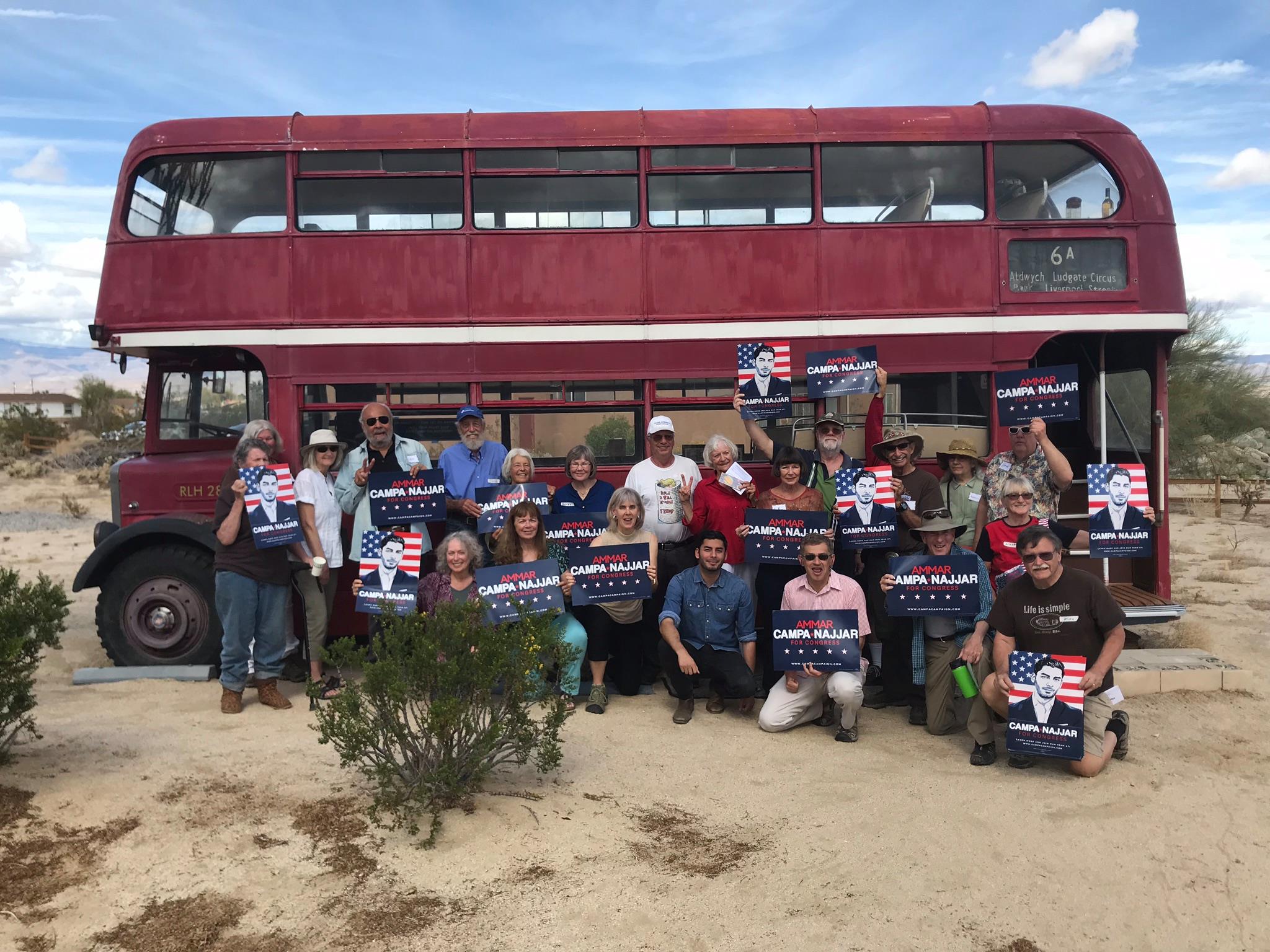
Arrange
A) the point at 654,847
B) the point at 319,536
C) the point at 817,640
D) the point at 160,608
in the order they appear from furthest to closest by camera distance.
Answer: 1. the point at 160,608
2. the point at 319,536
3. the point at 817,640
4. the point at 654,847

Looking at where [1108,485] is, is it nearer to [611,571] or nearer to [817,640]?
[817,640]

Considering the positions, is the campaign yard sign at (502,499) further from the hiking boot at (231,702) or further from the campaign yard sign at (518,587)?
the hiking boot at (231,702)

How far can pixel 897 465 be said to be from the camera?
647 centimetres

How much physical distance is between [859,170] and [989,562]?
3.06m

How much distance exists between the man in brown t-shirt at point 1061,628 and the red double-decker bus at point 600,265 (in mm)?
2131

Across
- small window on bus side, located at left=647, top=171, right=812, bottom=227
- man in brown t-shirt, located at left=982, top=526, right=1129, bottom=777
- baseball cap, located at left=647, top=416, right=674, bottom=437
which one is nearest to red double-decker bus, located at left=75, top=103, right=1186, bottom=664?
small window on bus side, located at left=647, top=171, right=812, bottom=227

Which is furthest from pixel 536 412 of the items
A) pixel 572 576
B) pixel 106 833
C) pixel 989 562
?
pixel 106 833

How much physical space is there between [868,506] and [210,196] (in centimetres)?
524

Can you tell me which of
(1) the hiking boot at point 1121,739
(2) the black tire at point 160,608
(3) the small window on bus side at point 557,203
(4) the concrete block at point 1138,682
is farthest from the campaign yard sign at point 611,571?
(4) the concrete block at point 1138,682

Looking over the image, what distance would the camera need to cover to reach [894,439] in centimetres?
634

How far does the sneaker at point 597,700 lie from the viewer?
617 centimetres

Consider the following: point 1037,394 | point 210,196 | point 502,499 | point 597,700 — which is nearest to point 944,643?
point 1037,394

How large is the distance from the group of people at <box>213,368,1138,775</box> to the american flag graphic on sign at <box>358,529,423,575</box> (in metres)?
0.13

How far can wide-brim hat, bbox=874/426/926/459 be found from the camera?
6.37m
